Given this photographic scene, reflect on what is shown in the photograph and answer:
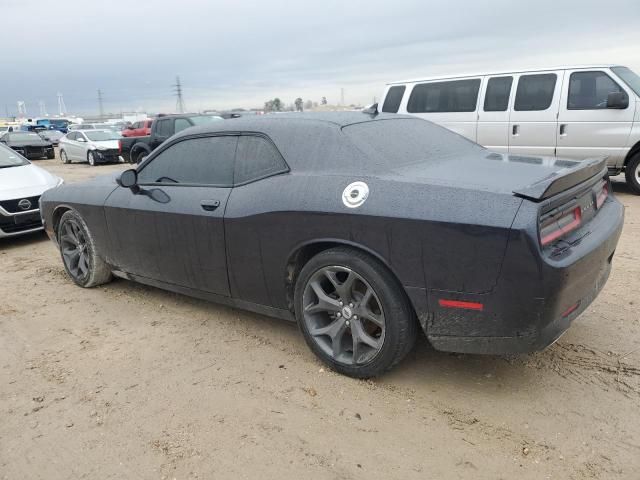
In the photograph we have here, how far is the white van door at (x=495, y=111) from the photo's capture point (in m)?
8.89

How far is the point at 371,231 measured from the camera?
2.84 meters

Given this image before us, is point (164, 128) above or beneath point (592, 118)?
above

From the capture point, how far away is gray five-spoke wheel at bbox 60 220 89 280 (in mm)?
4973

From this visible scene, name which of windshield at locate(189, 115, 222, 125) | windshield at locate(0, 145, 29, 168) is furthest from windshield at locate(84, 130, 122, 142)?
windshield at locate(0, 145, 29, 168)

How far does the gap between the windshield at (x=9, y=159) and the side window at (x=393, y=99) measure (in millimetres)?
6181

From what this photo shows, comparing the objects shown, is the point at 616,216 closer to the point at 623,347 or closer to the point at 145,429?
the point at 623,347

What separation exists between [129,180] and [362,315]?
7.46ft

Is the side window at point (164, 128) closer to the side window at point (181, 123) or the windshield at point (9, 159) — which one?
the side window at point (181, 123)

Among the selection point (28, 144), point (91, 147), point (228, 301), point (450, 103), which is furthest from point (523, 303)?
point (28, 144)

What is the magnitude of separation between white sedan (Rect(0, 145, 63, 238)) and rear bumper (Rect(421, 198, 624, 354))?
616 centimetres

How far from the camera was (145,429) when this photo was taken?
2789 mm

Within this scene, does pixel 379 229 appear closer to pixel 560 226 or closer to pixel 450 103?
pixel 560 226

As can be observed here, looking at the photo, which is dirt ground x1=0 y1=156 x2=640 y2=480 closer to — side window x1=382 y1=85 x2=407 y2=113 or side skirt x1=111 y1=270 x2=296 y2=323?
side skirt x1=111 y1=270 x2=296 y2=323

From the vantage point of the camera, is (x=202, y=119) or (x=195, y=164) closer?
(x=195, y=164)
